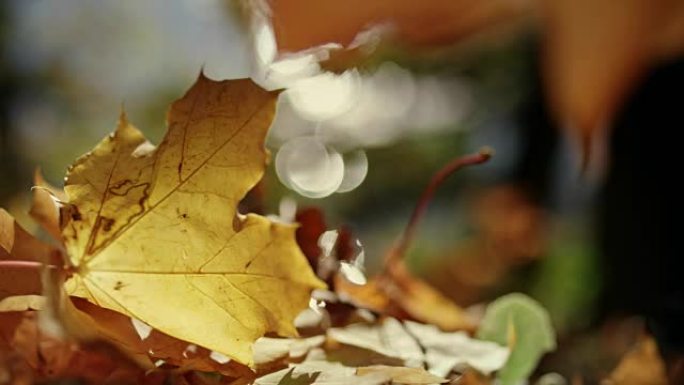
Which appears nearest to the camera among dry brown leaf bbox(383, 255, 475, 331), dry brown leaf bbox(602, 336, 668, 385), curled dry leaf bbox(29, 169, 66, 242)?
curled dry leaf bbox(29, 169, 66, 242)

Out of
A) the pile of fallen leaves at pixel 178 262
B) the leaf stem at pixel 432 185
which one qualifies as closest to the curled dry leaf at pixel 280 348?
the pile of fallen leaves at pixel 178 262

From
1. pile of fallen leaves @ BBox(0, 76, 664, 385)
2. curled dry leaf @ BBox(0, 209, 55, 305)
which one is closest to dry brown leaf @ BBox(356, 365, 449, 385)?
pile of fallen leaves @ BBox(0, 76, 664, 385)

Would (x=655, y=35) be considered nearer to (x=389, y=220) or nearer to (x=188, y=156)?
(x=188, y=156)

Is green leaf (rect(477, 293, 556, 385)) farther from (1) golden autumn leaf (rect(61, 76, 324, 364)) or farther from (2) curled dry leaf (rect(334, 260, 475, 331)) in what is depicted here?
(1) golden autumn leaf (rect(61, 76, 324, 364))

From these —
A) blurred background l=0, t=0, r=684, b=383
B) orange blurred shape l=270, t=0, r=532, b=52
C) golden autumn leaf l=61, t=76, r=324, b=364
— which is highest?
orange blurred shape l=270, t=0, r=532, b=52

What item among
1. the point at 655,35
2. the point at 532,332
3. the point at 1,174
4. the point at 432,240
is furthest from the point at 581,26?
the point at 432,240

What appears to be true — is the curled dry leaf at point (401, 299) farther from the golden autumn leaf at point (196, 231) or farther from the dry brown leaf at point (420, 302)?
the golden autumn leaf at point (196, 231)
